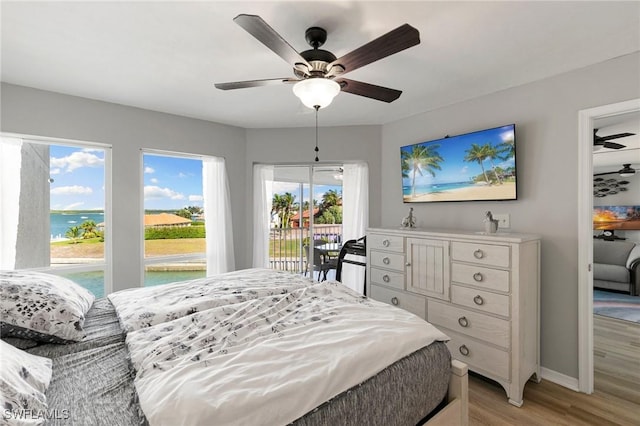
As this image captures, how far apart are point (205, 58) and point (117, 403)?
205cm

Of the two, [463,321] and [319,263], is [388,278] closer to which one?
[463,321]

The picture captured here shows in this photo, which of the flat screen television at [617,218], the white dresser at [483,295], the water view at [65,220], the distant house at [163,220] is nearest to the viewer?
the white dresser at [483,295]

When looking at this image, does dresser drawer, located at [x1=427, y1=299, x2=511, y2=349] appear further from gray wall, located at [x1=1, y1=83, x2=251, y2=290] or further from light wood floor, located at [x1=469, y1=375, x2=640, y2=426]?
gray wall, located at [x1=1, y1=83, x2=251, y2=290]

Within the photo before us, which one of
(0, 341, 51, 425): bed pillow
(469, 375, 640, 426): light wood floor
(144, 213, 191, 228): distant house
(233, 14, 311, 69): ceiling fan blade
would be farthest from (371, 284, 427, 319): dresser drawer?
(0, 341, 51, 425): bed pillow

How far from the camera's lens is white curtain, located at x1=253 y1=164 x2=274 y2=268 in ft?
12.5

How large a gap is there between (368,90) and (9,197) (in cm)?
307

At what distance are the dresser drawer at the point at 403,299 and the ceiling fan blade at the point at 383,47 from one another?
203 centimetres

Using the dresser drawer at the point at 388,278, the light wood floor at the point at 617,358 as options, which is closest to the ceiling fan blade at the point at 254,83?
the dresser drawer at the point at 388,278

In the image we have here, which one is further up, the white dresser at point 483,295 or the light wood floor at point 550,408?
the white dresser at point 483,295

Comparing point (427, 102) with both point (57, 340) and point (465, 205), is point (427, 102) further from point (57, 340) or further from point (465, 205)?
A: point (57, 340)

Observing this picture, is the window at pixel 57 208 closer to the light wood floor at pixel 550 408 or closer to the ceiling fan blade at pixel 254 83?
the ceiling fan blade at pixel 254 83

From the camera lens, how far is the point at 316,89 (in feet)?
5.45

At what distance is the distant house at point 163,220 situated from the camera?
128 inches

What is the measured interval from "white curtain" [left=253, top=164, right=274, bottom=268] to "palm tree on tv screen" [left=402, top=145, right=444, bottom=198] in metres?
1.71
